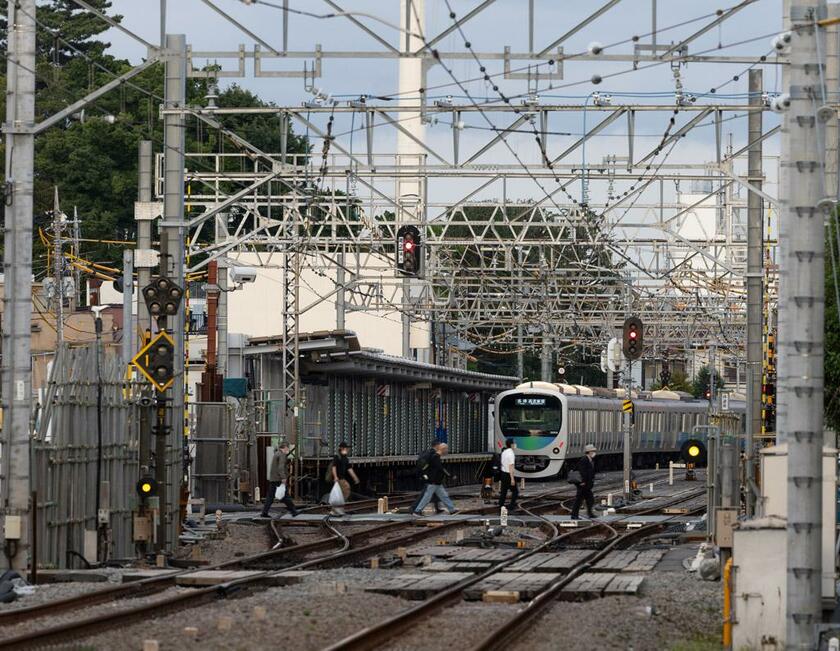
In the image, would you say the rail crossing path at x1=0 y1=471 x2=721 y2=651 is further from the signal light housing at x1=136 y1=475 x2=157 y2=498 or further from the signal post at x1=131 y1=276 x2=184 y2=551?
the signal light housing at x1=136 y1=475 x2=157 y2=498

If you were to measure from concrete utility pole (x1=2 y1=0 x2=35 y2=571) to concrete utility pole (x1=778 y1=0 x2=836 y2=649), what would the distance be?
9450mm

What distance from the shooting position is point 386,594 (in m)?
17.7

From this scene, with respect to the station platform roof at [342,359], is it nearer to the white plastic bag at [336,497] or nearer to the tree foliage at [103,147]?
the white plastic bag at [336,497]

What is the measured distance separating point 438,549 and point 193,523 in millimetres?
5926

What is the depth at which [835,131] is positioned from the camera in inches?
861

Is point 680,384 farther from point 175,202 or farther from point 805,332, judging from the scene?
point 805,332

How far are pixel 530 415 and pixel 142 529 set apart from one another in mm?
30860

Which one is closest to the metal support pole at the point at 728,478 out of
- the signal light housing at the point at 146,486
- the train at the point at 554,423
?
the signal light housing at the point at 146,486

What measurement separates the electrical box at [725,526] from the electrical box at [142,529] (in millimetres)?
8091

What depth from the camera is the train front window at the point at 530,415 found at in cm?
5138

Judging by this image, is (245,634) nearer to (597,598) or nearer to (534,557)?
(597,598)

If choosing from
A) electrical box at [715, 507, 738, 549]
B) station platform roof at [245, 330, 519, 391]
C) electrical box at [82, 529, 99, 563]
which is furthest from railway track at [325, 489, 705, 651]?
station platform roof at [245, 330, 519, 391]

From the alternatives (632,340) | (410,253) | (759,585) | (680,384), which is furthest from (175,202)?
(680,384)

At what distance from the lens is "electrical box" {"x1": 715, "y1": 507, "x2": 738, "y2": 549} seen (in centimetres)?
1582
